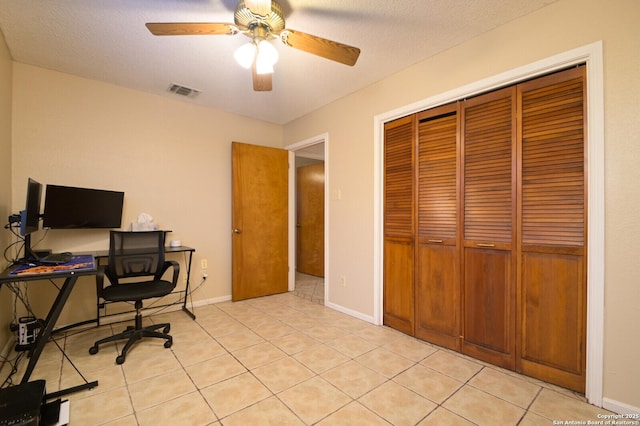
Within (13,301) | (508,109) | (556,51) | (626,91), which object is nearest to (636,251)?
(626,91)

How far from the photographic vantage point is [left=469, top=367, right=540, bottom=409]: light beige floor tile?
5.55 ft

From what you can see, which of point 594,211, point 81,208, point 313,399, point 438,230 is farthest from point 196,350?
point 594,211

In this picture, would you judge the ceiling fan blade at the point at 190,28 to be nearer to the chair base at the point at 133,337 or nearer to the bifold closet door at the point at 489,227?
the bifold closet door at the point at 489,227

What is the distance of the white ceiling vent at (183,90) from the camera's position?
9.64 feet

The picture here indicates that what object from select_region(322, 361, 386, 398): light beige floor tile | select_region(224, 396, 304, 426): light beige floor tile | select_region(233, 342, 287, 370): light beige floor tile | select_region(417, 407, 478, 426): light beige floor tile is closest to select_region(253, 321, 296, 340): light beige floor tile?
select_region(233, 342, 287, 370): light beige floor tile

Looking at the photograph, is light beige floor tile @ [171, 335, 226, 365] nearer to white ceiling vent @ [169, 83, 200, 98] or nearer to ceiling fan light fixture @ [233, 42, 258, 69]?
ceiling fan light fixture @ [233, 42, 258, 69]

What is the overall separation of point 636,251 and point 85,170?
170 inches

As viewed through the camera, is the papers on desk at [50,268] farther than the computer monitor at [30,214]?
No

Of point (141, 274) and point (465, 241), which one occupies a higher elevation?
point (465, 241)

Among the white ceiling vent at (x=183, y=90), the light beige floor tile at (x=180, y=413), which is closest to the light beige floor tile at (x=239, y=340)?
the light beige floor tile at (x=180, y=413)

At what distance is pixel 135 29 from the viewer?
6.63 ft

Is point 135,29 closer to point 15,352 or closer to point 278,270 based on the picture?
point 15,352

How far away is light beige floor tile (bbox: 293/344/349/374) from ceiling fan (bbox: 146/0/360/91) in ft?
7.00

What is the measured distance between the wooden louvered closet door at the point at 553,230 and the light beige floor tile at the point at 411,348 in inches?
25.1
